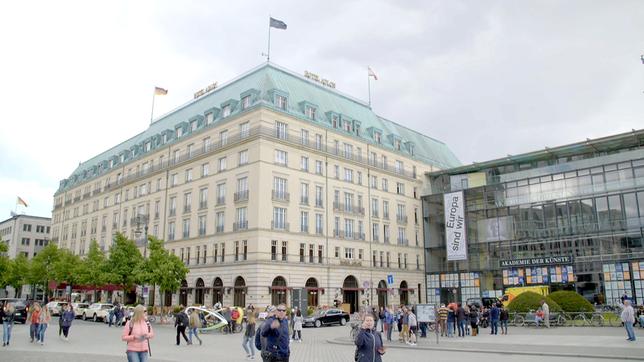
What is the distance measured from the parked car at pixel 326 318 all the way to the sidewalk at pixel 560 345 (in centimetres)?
1349

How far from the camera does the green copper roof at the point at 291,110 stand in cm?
5612

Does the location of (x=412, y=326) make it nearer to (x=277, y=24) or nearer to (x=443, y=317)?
(x=443, y=317)

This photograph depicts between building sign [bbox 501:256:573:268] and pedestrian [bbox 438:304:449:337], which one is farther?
building sign [bbox 501:256:573:268]

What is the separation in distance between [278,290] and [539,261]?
27.0 m

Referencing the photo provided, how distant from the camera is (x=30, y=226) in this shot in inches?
4673

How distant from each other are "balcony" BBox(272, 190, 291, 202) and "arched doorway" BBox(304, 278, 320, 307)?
8.59m

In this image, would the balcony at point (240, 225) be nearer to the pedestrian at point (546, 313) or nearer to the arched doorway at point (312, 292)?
the arched doorway at point (312, 292)

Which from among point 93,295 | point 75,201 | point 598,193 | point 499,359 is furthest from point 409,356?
point 75,201

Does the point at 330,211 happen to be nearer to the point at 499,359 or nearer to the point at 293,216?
the point at 293,216

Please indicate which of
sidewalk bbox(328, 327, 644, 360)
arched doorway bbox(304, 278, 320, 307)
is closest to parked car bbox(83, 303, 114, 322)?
arched doorway bbox(304, 278, 320, 307)

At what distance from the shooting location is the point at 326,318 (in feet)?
133

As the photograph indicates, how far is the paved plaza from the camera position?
698 inches

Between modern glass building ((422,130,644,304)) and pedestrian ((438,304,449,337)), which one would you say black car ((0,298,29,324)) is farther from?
modern glass building ((422,130,644,304))

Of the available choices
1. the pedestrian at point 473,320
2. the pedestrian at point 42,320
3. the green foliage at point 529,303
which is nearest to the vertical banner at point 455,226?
the green foliage at point 529,303
